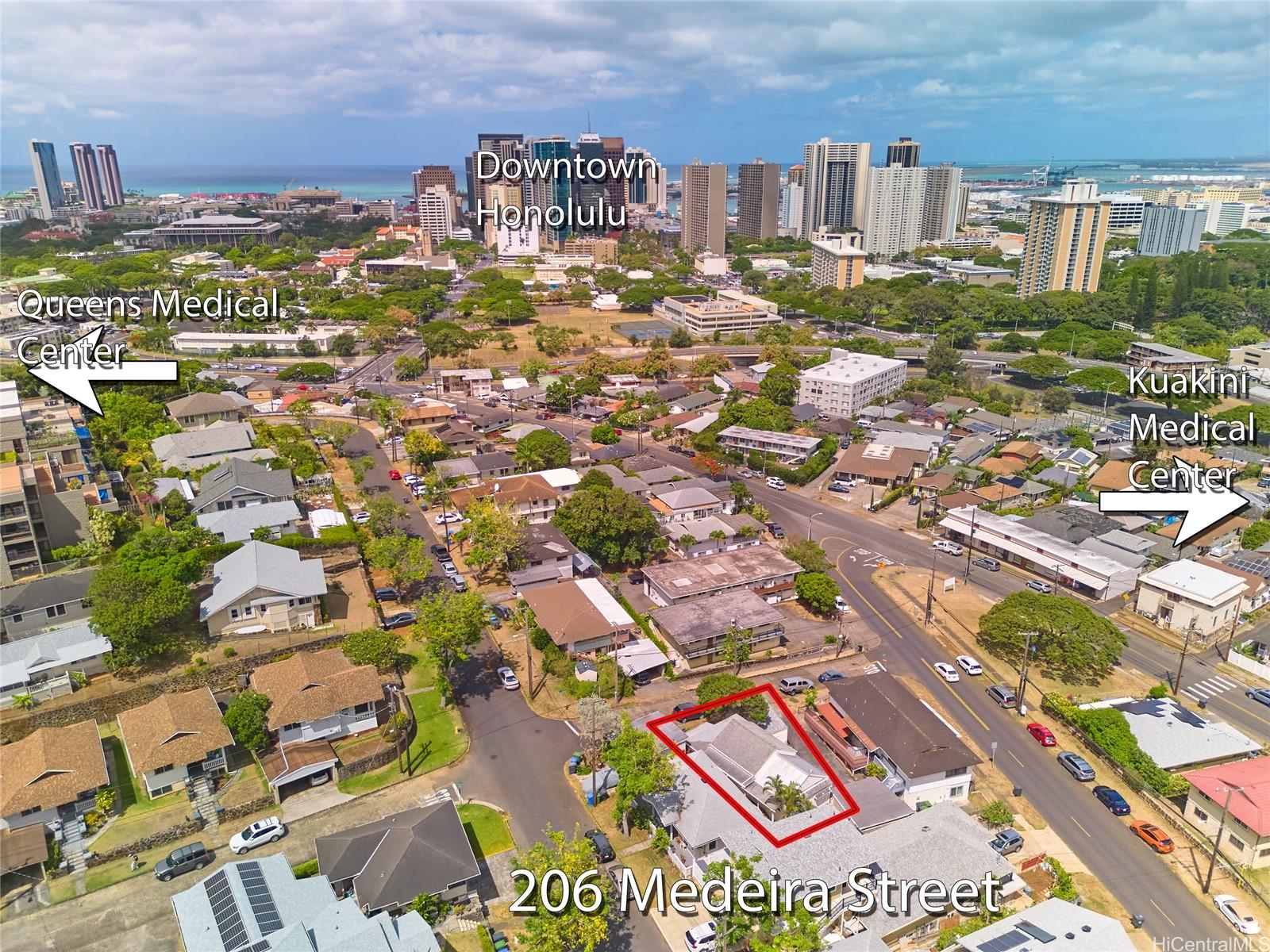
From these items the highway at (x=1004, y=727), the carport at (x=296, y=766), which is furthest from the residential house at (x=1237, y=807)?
the carport at (x=296, y=766)

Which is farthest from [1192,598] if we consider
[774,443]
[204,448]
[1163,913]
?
[204,448]

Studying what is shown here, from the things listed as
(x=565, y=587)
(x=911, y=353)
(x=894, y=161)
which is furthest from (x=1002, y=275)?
(x=565, y=587)

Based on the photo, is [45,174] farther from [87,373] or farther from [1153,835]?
[1153,835]

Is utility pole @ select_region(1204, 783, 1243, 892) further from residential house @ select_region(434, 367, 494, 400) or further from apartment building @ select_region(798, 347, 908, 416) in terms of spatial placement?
residential house @ select_region(434, 367, 494, 400)

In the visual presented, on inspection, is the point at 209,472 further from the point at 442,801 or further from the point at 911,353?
the point at 911,353

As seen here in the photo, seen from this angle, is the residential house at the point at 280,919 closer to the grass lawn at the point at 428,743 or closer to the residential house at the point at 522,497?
the grass lawn at the point at 428,743
